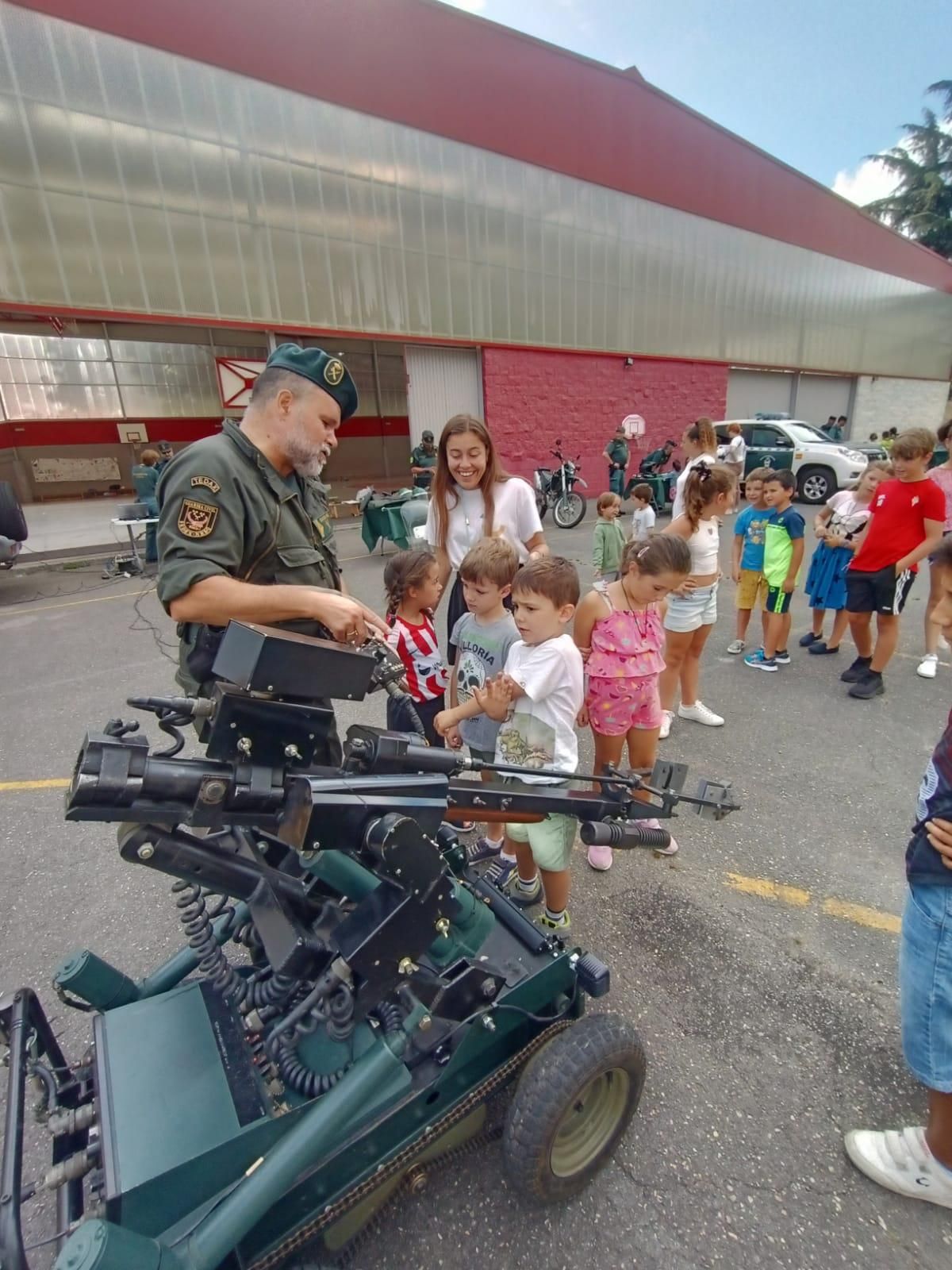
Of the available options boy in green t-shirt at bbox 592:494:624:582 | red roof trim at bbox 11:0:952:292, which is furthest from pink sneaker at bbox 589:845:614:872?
red roof trim at bbox 11:0:952:292

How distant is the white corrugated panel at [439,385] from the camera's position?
12.9 m

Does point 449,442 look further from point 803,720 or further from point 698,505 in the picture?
point 803,720

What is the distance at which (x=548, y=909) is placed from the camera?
231cm

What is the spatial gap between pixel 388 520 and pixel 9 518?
500 centimetres

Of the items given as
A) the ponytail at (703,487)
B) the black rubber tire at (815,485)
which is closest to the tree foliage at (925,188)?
the black rubber tire at (815,485)

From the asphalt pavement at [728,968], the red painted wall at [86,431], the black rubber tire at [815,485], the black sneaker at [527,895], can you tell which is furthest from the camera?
the red painted wall at [86,431]

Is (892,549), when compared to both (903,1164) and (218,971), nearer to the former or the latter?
(903,1164)

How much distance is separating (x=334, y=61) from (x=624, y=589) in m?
13.2

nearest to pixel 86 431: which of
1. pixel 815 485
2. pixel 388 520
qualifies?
pixel 388 520

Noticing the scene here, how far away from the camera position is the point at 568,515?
12.0 metres

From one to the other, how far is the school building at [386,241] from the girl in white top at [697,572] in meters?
9.86

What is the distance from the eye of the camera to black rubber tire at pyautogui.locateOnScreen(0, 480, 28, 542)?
8016 millimetres

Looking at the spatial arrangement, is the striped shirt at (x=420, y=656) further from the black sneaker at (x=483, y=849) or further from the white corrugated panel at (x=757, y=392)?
the white corrugated panel at (x=757, y=392)

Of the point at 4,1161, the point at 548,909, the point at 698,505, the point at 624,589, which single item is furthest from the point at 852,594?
the point at 4,1161
